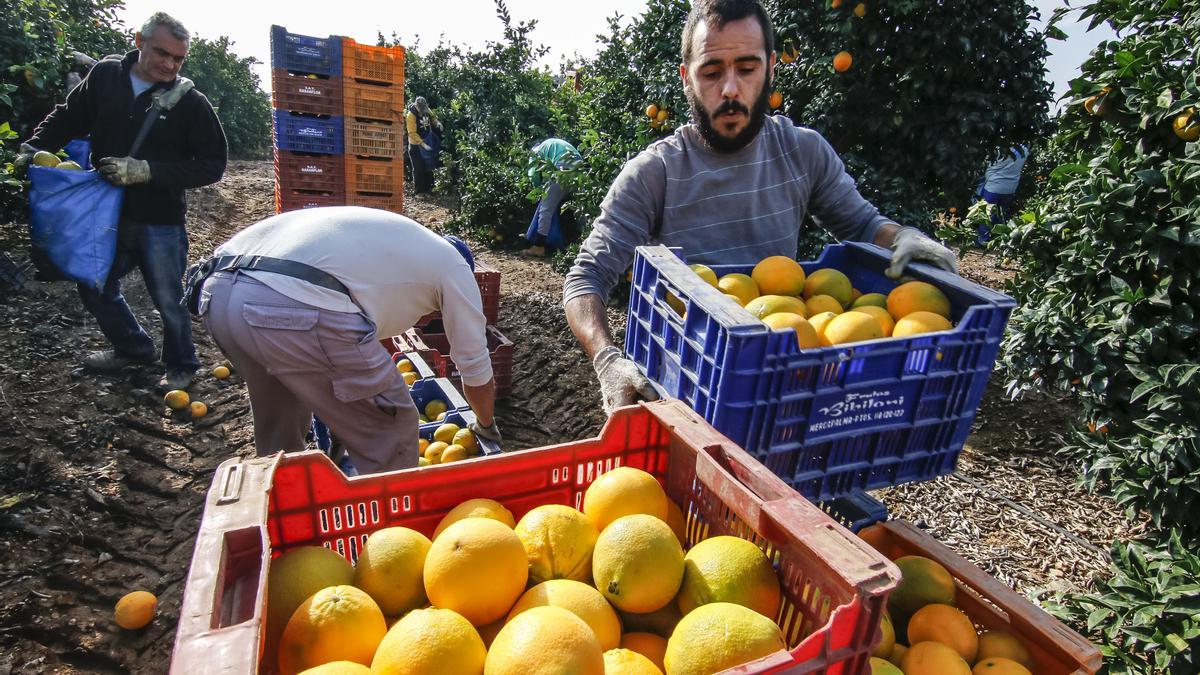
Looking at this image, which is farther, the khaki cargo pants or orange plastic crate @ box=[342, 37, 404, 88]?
orange plastic crate @ box=[342, 37, 404, 88]

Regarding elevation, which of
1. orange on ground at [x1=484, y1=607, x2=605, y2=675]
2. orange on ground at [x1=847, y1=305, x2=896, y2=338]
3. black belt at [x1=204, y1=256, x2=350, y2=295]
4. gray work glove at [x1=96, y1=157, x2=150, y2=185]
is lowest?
orange on ground at [x1=484, y1=607, x2=605, y2=675]

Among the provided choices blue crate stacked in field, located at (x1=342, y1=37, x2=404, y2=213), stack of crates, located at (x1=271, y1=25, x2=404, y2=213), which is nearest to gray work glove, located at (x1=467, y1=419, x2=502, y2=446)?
stack of crates, located at (x1=271, y1=25, x2=404, y2=213)

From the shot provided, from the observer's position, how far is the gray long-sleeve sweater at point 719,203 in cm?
265

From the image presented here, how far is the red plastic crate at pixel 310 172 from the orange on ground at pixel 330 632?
7573mm

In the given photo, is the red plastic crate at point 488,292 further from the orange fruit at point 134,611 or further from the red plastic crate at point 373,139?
the red plastic crate at point 373,139

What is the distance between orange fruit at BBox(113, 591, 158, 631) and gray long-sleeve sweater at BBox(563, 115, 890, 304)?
7.66 ft

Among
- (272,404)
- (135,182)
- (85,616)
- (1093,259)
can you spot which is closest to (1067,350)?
(1093,259)

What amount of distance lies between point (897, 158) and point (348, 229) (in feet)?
17.0

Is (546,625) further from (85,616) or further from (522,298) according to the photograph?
(522,298)

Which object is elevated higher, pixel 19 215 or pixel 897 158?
pixel 897 158

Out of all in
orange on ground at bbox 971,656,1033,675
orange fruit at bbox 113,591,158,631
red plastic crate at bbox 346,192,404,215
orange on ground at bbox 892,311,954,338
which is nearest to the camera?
orange on ground at bbox 971,656,1033,675

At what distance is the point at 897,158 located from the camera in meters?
6.18

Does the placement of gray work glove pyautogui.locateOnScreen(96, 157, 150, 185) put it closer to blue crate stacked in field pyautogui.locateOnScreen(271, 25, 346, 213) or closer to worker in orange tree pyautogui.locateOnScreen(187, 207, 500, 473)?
worker in orange tree pyautogui.locateOnScreen(187, 207, 500, 473)

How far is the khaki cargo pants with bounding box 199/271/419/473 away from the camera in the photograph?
2.72 metres
